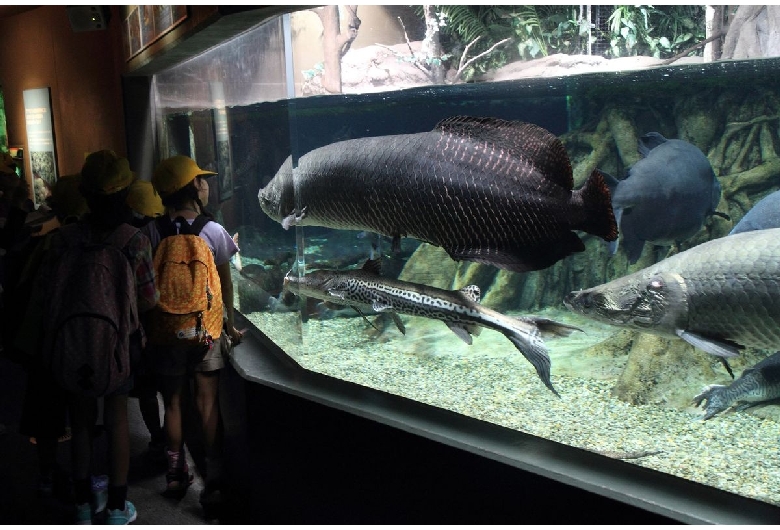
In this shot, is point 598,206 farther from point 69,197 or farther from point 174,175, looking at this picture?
point 69,197

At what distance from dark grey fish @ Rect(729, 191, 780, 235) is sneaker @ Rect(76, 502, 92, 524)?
3.06m

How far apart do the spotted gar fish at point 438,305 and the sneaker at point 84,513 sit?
1.50m

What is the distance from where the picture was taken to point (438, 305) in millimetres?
2969

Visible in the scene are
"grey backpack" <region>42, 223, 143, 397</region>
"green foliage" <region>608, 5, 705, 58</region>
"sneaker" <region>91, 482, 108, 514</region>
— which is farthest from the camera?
"sneaker" <region>91, 482, 108, 514</region>

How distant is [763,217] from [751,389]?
0.57m

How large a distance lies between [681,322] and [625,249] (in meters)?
0.35

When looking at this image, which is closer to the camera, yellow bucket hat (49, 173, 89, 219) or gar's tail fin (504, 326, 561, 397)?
gar's tail fin (504, 326, 561, 397)

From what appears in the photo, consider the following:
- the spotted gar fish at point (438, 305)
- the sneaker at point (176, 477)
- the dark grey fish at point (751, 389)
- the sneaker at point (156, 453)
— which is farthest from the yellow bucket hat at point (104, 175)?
the dark grey fish at point (751, 389)

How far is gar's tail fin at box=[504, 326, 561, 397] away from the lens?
275cm

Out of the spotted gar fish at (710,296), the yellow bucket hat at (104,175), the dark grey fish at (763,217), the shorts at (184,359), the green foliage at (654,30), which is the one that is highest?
the green foliage at (654,30)

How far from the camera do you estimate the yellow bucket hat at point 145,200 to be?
383cm

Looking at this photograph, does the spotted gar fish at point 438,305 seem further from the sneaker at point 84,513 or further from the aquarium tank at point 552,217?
the sneaker at point 84,513

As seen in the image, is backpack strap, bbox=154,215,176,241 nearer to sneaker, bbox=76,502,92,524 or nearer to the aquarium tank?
the aquarium tank

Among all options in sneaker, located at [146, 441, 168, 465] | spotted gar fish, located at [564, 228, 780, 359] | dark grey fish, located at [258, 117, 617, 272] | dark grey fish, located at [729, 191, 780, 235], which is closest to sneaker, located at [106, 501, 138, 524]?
sneaker, located at [146, 441, 168, 465]
